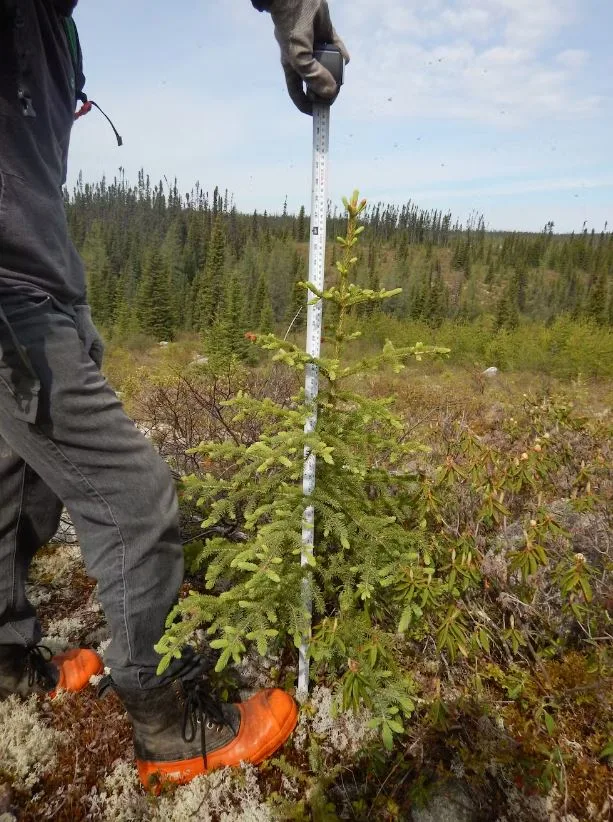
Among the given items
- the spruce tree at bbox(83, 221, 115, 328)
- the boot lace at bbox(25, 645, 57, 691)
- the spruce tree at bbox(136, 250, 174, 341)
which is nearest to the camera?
the boot lace at bbox(25, 645, 57, 691)

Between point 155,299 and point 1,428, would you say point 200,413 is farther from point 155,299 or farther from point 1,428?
point 155,299

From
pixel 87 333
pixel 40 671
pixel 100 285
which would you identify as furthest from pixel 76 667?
pixel 100 285

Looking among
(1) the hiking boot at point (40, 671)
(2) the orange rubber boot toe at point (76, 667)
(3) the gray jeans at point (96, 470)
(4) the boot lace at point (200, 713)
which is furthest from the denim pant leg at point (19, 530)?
(4) the boot lace at point (200, 713)

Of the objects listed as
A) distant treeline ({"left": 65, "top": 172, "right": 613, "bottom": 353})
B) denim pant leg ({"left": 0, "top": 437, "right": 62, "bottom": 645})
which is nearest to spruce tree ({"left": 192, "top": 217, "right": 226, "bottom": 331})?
distant treeline ({"left": 65, "top": 172, "right": 613, "bottom": 353})

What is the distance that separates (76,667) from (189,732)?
30.8 inches

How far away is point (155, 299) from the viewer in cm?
5153

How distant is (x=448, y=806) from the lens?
1742mm

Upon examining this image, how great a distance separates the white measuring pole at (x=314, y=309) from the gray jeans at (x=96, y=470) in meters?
0.58

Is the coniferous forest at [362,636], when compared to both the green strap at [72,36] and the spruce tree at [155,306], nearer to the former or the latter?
the green strap at [72,36]

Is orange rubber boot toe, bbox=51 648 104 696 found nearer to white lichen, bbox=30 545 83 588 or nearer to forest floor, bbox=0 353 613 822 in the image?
forest floor, bbox=0 353 613 822

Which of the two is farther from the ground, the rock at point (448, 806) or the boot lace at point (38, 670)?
the boot lace at point (38, 670)

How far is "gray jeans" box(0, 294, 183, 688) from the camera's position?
1.39 meters

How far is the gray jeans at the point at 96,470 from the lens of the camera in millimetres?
1389

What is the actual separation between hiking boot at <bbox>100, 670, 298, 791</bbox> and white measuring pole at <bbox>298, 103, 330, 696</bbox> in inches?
13.4
